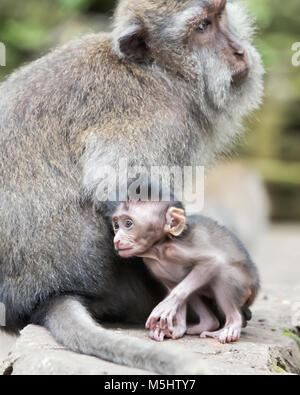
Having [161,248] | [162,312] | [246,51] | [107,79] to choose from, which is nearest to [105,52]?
[107,79]

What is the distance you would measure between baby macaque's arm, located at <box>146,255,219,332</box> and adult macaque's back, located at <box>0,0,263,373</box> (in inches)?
17.1

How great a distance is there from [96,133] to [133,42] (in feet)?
2.62

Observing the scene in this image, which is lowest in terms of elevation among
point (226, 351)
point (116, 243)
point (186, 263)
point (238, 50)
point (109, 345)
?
point (226, 351)

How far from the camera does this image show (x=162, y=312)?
4.91 m

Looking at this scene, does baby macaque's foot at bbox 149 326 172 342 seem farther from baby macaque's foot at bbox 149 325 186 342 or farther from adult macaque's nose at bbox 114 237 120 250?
adult macaque's nose at bbox 114 237 120 250

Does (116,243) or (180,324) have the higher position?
(116,243)

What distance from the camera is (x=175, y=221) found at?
4906mm

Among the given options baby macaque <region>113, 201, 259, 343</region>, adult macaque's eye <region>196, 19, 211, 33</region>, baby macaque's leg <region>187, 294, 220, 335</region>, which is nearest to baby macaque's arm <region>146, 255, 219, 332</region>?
baby macaque <region>113, 201, 259, 343</region>

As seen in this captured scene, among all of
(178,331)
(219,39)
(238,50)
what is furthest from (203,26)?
(178,331)

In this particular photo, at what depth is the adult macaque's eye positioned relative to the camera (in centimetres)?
551

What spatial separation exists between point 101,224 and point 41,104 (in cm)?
96

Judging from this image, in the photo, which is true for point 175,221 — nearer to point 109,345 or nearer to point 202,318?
point 202,318

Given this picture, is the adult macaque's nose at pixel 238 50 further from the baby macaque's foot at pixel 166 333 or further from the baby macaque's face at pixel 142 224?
the baby macaque's foot at pixel 166 333
